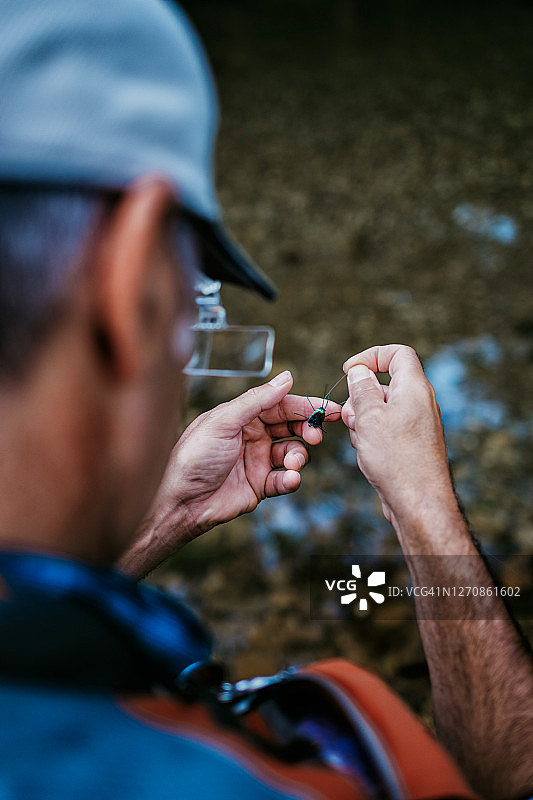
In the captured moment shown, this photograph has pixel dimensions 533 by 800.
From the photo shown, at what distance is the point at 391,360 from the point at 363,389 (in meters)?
0.15

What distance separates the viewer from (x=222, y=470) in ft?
5.76

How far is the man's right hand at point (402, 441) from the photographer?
5.08 ft

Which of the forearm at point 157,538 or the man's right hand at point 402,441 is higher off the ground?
the man's right hand at point 402,441

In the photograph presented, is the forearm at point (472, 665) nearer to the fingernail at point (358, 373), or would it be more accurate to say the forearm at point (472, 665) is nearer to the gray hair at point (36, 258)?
the fingernail at point (358, 373)

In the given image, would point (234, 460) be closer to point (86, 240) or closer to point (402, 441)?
point (402, 441)

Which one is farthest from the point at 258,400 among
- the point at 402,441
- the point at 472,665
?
the point at 472,665

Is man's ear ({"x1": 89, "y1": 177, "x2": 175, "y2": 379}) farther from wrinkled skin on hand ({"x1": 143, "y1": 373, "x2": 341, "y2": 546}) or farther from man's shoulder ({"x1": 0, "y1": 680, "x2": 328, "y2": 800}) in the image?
wrinkled skin on hand ({"x1": 143, "y1": 373, "x2": 341, "y2": 546})

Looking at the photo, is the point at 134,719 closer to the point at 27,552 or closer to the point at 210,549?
the point at 27,552

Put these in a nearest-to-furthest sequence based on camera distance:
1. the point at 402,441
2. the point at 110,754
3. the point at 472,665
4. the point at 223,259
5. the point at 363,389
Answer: the point at 110,754
the point at 223,259
the point at 472,665
the point at 402,441
the point at 363,389

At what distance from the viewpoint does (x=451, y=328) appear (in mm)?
4809

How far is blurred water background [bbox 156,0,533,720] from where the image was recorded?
125 inches

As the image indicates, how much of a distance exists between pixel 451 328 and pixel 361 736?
4.28 m

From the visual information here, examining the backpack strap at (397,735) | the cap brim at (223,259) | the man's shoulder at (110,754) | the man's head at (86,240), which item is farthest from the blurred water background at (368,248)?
the man's head at (86,240)

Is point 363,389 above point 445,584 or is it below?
above
